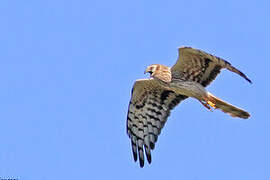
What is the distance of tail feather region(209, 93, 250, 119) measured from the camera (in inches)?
465

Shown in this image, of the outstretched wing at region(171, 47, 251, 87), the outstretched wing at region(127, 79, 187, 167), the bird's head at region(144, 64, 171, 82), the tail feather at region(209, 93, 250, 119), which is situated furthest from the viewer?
the outstretched wing at region(127, 79, 187, 167)

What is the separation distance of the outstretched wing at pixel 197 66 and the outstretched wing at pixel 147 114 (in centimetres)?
62

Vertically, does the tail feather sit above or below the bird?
below

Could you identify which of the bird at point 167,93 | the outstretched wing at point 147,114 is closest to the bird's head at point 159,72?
the bird at point 167,93

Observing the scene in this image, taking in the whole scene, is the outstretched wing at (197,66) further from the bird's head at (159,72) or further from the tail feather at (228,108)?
the tail feather at (228,108)

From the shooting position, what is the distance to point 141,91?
12.7 meters

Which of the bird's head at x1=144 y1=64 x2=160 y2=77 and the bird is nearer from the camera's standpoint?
the bird

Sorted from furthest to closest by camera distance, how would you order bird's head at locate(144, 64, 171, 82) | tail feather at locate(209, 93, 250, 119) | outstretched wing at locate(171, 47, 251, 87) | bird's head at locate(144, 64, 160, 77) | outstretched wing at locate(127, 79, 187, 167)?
outstretched wing at locate(127, 79, 187, 167), bird's head at locate(144, 64, 160, 77), bird's head at locate(144, 64, 171, 82), tail feather at locate(209, 93, 250, 119), outstretched wing at locate(171, 47, 251, 87)

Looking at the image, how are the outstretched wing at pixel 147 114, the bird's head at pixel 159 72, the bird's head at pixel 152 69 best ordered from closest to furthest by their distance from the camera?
the bird's head at pixel 159 72 < the bird's head at pixel 152 69 < the outstretched wing at pixel 147 114

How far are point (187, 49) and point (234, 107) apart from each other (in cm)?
150

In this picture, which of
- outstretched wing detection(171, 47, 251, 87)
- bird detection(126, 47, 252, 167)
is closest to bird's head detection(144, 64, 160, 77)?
bird detection(126, 47, 252, 167)

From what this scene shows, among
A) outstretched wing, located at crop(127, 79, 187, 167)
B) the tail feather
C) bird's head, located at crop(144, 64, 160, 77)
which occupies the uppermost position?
bird's head, located at crop(144, 64, 160, 77)

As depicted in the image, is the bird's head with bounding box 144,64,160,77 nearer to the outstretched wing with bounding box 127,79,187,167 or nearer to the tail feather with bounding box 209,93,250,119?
the outstretched wing with bounding box 127,79,187,167

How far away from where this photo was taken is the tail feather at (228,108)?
11.8 m
